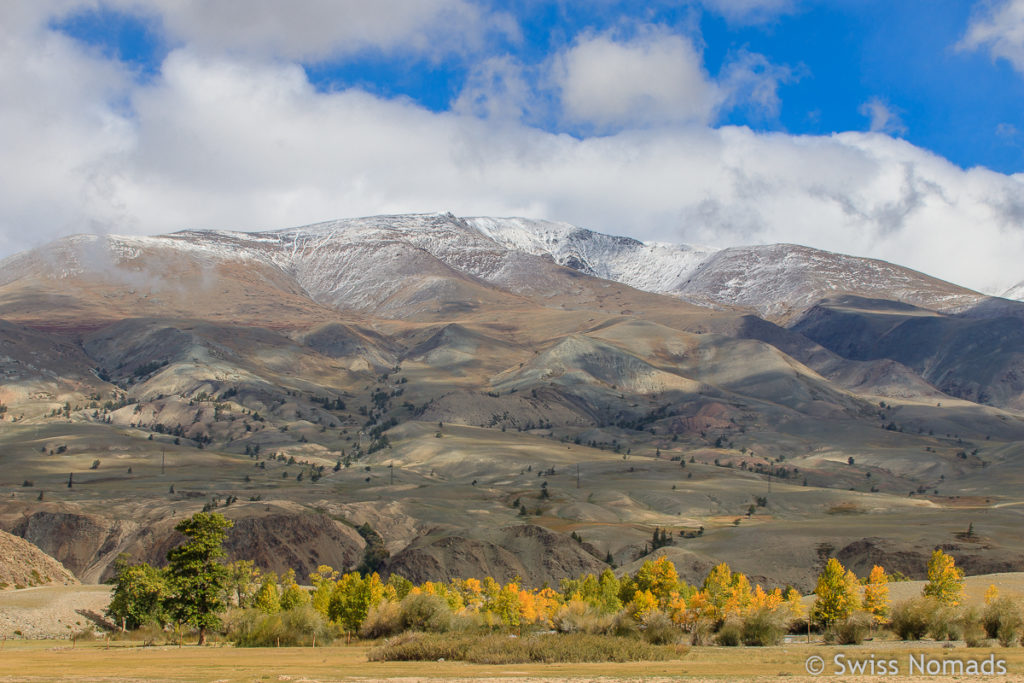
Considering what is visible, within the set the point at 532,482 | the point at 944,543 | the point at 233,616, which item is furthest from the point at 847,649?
the point at 532,482

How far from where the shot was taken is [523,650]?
139 feet

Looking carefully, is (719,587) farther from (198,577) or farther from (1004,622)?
(198,577)

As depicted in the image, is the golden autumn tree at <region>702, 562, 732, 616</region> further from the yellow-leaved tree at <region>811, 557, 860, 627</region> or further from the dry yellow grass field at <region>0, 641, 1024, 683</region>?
the dry yellow grass field at <region>0, 641, 1024, 683</region>

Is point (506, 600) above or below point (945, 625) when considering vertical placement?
below

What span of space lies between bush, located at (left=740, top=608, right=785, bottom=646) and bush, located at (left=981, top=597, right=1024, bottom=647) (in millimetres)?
9493

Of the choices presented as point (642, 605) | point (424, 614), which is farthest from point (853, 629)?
point (424, 614)

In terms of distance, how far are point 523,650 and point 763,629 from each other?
48.4 ft

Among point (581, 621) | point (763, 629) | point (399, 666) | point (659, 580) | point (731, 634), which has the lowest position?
point (659, 580)

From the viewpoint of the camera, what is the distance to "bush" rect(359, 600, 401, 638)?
59.9 metres

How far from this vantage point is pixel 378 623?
60.4 meters

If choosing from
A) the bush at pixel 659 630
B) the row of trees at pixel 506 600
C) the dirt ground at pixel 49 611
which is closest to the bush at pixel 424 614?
the row of trees at pixel 506 600

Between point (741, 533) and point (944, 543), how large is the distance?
81.8 ft

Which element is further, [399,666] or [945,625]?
[945,625]

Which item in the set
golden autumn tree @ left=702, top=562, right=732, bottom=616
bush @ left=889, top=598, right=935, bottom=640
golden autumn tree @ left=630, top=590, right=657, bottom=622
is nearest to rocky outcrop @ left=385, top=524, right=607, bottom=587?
golden autumn tree @ left=702, top=562, right=732, bottom=616
